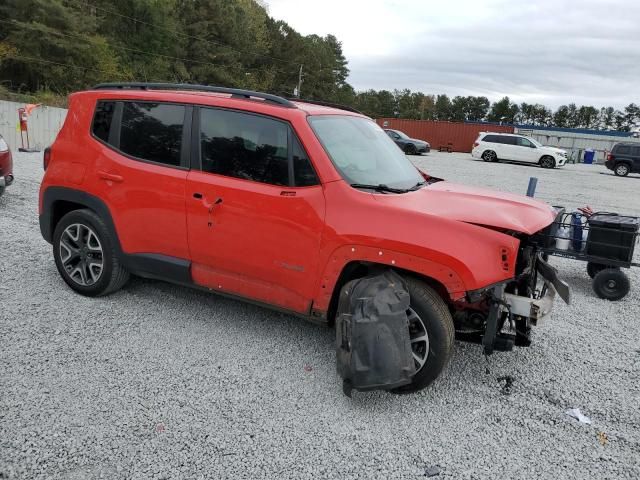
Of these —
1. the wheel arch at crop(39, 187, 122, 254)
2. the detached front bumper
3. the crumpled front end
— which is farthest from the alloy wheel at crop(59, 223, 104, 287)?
the detached front bumper

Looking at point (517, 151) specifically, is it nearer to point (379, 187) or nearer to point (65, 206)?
point (379, 187)

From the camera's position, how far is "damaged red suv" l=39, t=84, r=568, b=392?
10.5 feet

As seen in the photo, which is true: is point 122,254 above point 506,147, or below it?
below

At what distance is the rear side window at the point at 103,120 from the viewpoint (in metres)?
4.32

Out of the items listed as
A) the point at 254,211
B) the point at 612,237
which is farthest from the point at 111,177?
the point at 612,237

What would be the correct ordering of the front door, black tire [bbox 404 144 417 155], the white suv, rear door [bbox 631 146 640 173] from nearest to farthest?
the front door < rear door [bbox 631 146 640 173] < the white suv < black tire [bbox 404 144 417 155]

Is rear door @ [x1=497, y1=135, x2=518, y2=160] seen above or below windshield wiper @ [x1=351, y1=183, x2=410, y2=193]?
above

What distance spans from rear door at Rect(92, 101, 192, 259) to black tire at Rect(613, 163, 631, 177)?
28.1 m

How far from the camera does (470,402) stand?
330 centimetres

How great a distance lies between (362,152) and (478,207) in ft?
3.31

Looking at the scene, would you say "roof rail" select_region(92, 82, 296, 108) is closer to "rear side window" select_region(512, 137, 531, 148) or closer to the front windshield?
the front windshield

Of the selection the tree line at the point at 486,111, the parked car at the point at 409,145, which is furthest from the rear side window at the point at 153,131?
the tree line at the point at 486,111

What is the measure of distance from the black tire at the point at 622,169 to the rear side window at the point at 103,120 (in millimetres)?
28308

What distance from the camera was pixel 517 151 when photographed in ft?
93.6
